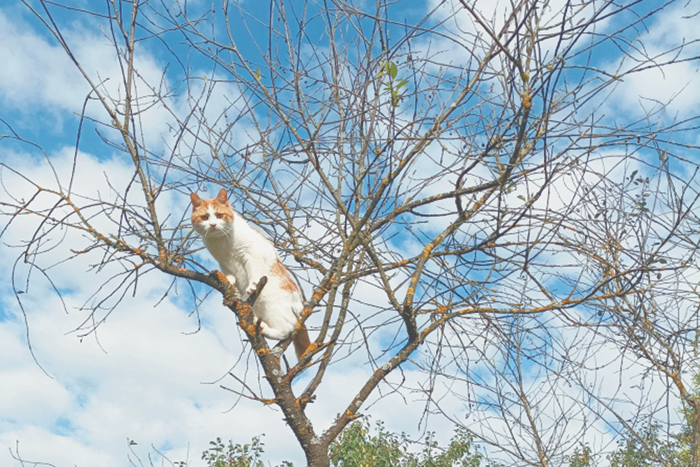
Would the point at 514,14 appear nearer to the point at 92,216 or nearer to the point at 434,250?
the point at 434,250

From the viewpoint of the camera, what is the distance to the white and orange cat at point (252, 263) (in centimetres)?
415

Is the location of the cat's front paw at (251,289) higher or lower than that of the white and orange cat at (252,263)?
lower

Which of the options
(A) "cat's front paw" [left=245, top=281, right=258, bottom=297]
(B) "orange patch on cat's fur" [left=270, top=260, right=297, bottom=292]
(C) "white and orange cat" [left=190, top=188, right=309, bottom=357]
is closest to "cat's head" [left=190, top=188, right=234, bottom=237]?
(C) "white and orange cat" [left=190, top=188, right=309, bottom=357]

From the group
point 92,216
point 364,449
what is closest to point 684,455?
point 364,449

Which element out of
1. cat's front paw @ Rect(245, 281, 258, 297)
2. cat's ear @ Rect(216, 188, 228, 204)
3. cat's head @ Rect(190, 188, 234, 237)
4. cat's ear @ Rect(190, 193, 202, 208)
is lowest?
cat's front paw @ Rect(245, 281, 258, 297)

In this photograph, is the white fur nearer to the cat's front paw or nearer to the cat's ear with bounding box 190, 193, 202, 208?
the cat's front paw

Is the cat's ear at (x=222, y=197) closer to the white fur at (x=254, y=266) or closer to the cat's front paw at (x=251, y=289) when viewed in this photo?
the white fur at (x=254, y=266)

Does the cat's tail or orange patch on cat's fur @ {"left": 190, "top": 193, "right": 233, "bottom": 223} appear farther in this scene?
orange patch on cat's fur @ {"left": 190, "top": 193, "right": 233, "bottom": 223}

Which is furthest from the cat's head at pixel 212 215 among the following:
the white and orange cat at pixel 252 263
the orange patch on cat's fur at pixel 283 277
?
the orange patch on cat's fur at pixel 283 277

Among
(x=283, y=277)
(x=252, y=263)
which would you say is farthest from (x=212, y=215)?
(x=283, y=277)

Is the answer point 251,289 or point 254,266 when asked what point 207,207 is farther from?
point 251,289

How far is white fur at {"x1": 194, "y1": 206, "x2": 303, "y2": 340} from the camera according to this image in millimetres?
4133

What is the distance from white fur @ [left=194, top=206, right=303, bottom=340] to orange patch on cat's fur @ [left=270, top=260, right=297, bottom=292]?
0.07 feet

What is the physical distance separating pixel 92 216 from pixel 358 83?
1.73m
